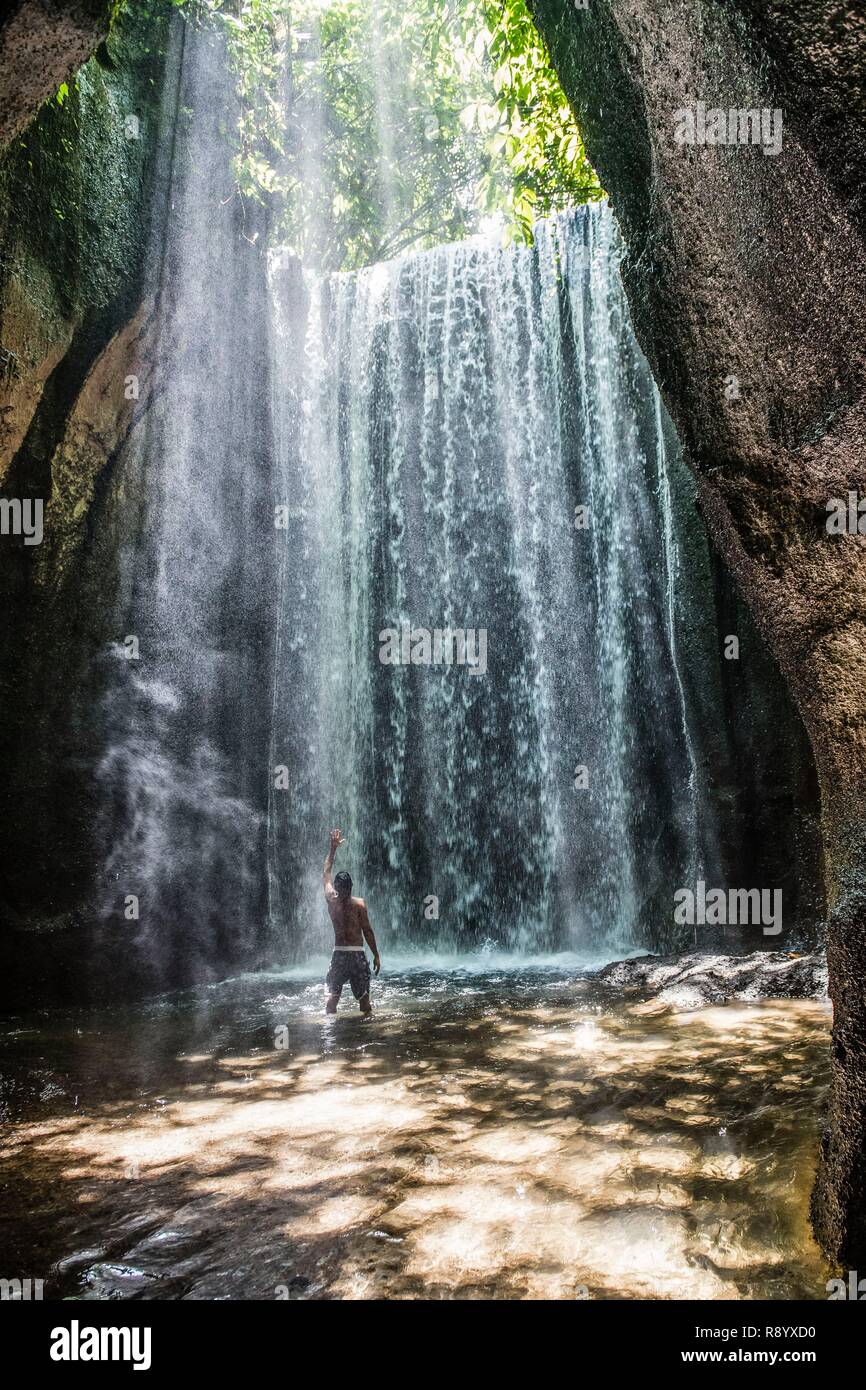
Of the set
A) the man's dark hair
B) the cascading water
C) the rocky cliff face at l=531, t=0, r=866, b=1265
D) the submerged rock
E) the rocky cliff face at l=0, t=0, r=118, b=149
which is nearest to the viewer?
the rocky cliff face at l=531, t=0, r=866, b=1265

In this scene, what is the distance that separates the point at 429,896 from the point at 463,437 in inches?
251

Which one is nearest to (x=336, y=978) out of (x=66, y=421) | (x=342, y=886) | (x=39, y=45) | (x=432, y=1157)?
(x=342, y=886)

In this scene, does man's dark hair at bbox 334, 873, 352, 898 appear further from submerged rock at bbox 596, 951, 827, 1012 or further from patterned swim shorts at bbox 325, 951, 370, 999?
submerged rock at bbox 596, 951, 827, 1012

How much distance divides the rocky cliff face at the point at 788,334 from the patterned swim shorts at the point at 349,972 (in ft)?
14.7

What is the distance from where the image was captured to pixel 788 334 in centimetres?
276

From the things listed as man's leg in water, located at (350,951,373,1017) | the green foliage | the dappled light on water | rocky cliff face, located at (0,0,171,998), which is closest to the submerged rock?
the dappled light on water

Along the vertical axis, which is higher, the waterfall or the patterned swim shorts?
the waterfall

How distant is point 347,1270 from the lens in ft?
10.3

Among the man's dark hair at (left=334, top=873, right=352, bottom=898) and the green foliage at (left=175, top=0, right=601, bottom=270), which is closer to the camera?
the man's dark hair at (left=334, top=873, right=352, bottom=898)

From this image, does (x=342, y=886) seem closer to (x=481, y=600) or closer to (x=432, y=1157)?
(x=432, y=1157)

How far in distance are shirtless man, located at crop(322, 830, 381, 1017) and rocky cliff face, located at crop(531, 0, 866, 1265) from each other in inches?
177

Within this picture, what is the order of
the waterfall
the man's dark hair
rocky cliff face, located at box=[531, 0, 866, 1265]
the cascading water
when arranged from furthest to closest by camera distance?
1. the waterfall
2. the cascading water
3. the man's dark hair
4. rocky cliff face, located at box=[531, 0, 866, 1265]

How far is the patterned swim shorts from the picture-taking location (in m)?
7.09
